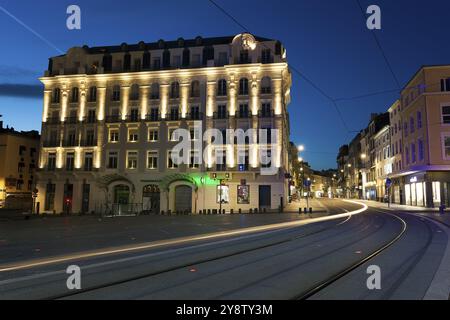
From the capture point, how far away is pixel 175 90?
151 feet

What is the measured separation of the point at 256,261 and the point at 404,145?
45.4 m

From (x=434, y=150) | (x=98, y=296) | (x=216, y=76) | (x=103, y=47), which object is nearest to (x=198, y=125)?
(x=216, y=76)

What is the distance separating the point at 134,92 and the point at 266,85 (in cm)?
1666

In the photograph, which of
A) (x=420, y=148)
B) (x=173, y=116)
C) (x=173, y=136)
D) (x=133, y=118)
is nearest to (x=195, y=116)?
(x=173, y=116)

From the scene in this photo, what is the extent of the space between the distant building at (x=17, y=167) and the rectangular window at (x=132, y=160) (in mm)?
20974

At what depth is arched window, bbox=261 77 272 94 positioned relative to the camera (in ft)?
143

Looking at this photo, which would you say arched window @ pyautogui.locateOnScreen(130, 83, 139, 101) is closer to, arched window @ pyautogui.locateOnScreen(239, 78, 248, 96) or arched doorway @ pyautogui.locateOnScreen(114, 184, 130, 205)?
arched doorway @ pyautogui.locateOnScreen(114, 184, 130, 205)

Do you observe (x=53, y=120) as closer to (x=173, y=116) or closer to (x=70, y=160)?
(x=70, y=160)

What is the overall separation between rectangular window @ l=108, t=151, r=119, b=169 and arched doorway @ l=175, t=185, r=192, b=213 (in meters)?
8.44

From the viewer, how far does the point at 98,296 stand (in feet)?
21.5

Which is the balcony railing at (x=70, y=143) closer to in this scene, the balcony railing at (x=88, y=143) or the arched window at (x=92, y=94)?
the balcony railing at (x=88, y=143)

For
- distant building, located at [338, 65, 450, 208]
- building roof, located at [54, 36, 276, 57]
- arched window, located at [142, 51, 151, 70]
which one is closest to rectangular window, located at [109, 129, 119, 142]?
arched window, located at [142, 51, 151, 70]

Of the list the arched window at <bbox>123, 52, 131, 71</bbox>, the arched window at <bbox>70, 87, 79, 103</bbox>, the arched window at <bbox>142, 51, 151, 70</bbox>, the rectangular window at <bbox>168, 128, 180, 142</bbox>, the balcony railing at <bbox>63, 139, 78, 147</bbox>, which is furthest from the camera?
the arched window at <bbox>70, 87, 79, 103</bbox>
